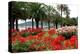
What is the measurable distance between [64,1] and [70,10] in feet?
0.47

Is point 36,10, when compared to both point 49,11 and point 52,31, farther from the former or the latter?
point 52,31

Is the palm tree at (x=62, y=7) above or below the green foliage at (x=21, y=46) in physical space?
above

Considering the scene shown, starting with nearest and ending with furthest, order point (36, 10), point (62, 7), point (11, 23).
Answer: point (11, 23) < point (36, 10) < point (62, 7)

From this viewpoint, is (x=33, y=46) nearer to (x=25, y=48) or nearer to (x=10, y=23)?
(x=25, y=48)

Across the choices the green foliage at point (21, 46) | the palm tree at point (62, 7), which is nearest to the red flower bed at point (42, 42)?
the green foliage at point (21, 46)

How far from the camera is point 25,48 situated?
8.09 feet

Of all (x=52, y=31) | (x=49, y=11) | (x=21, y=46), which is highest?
(x=49, y=11)

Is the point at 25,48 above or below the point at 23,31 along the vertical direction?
below

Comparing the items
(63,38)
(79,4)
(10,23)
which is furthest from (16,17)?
(79,4)

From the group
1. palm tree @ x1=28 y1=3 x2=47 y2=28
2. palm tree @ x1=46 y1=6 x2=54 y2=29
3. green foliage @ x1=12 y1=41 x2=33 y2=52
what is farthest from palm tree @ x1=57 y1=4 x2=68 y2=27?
green foliage @ x1=12 y1=41 x2=33 y2=52

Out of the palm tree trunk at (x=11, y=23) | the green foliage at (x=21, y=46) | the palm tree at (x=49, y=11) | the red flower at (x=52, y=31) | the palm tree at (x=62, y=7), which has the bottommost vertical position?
the green foliage at (x=21, y=46)

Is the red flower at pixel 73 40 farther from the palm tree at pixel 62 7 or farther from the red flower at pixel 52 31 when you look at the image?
the palm tree at pixel 62 7

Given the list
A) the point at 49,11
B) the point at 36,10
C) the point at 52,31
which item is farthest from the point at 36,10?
the point at 52,31
